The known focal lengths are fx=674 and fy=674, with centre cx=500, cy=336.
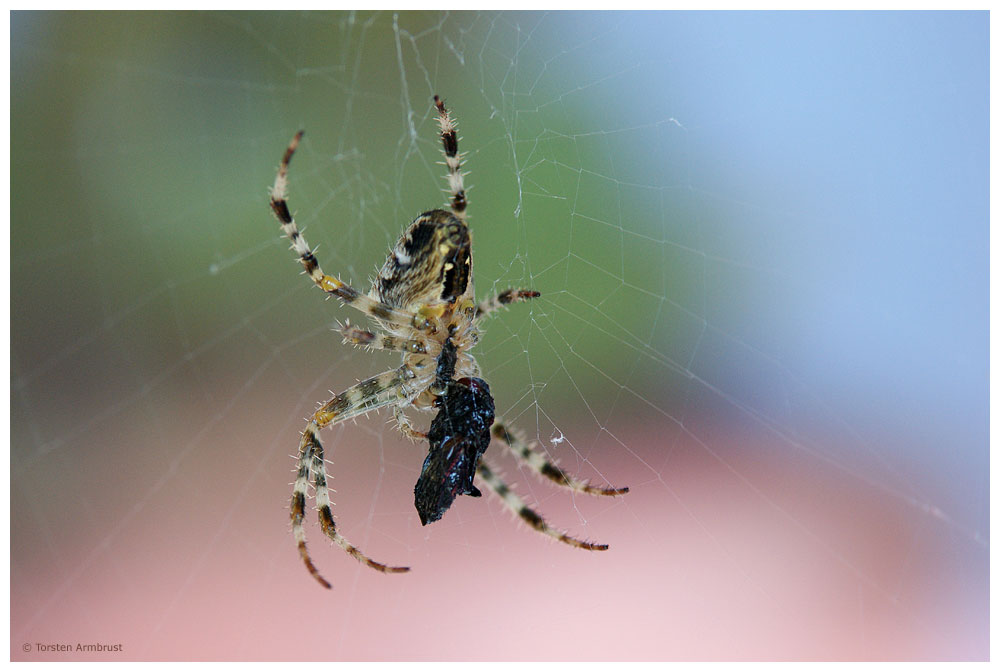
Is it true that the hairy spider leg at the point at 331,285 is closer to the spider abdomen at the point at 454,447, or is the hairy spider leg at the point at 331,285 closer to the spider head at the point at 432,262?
the spider head at the point at 432,262

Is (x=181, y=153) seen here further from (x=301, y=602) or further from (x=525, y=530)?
(x=525, y=530)

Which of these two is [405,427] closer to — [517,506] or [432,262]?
[517,506]

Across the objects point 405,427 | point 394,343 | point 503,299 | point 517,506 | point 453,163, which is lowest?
point 517,506

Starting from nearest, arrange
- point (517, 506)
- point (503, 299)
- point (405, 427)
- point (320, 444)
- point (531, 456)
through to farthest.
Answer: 1. point (503, 299)
2. point (517, 506)
3. point (531, 456)
4. point (405, 427)
5. point (320, 444)

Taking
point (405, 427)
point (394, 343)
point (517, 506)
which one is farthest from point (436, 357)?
point (517, 506)

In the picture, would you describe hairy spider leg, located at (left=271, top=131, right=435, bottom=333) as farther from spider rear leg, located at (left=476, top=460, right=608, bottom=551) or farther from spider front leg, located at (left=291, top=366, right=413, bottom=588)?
spider rear leg, located at (left=476, top=460, right=608, bottom=551)
